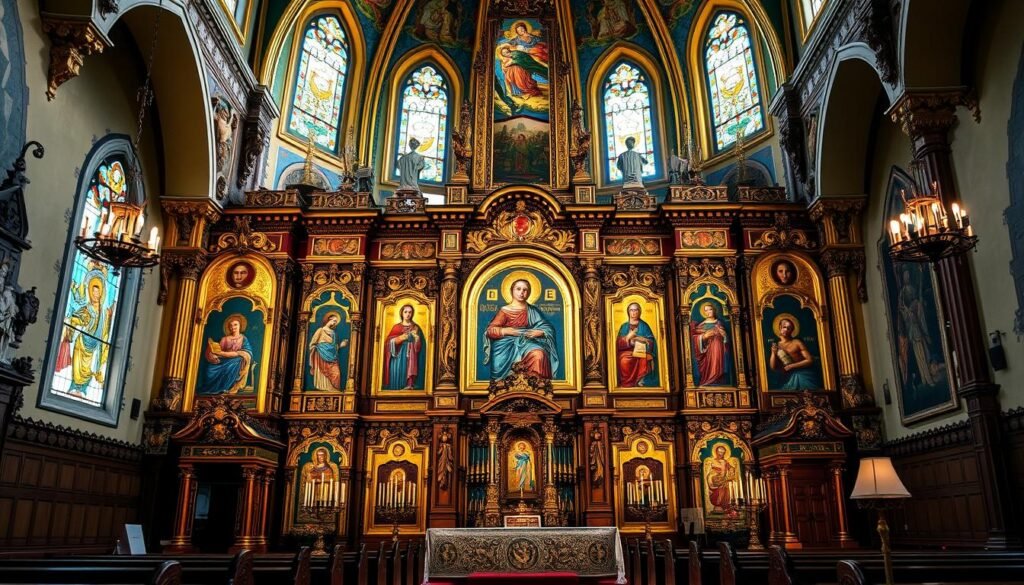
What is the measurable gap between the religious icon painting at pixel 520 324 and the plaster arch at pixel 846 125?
22.6 ft

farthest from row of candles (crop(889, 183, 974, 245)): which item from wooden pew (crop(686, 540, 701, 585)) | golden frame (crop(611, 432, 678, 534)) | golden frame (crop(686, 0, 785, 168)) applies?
golden frame (crop(686, 0, 785, 168))

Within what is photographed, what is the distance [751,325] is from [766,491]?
410cm

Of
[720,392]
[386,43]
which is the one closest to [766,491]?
[720,392]

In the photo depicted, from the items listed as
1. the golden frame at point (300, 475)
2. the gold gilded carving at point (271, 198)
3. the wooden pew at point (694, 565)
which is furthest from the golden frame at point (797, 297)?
the gold gilded carving at point (271, 198)

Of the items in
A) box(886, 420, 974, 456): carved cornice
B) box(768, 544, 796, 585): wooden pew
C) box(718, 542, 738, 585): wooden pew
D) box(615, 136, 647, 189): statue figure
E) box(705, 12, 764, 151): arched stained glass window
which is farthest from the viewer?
box(705, 12, 764, 151): arched stained glass window

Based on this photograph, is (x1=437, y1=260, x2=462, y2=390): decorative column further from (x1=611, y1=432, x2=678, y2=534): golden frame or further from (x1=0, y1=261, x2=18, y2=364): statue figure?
(x1=0, y1=261, x2=18, y2=364): statue figure

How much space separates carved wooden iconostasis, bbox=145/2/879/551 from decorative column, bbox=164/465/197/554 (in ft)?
0.15

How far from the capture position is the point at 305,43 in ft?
72.4

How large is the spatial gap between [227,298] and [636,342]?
1041cm

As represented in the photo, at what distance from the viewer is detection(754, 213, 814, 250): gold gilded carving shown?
1886cm

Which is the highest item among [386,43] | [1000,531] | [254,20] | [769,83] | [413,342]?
[386,43]

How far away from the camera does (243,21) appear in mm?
19406

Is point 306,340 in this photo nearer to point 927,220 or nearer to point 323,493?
point 323,493

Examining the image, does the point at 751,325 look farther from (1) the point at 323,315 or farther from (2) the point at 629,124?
(1) the point at 323,315
